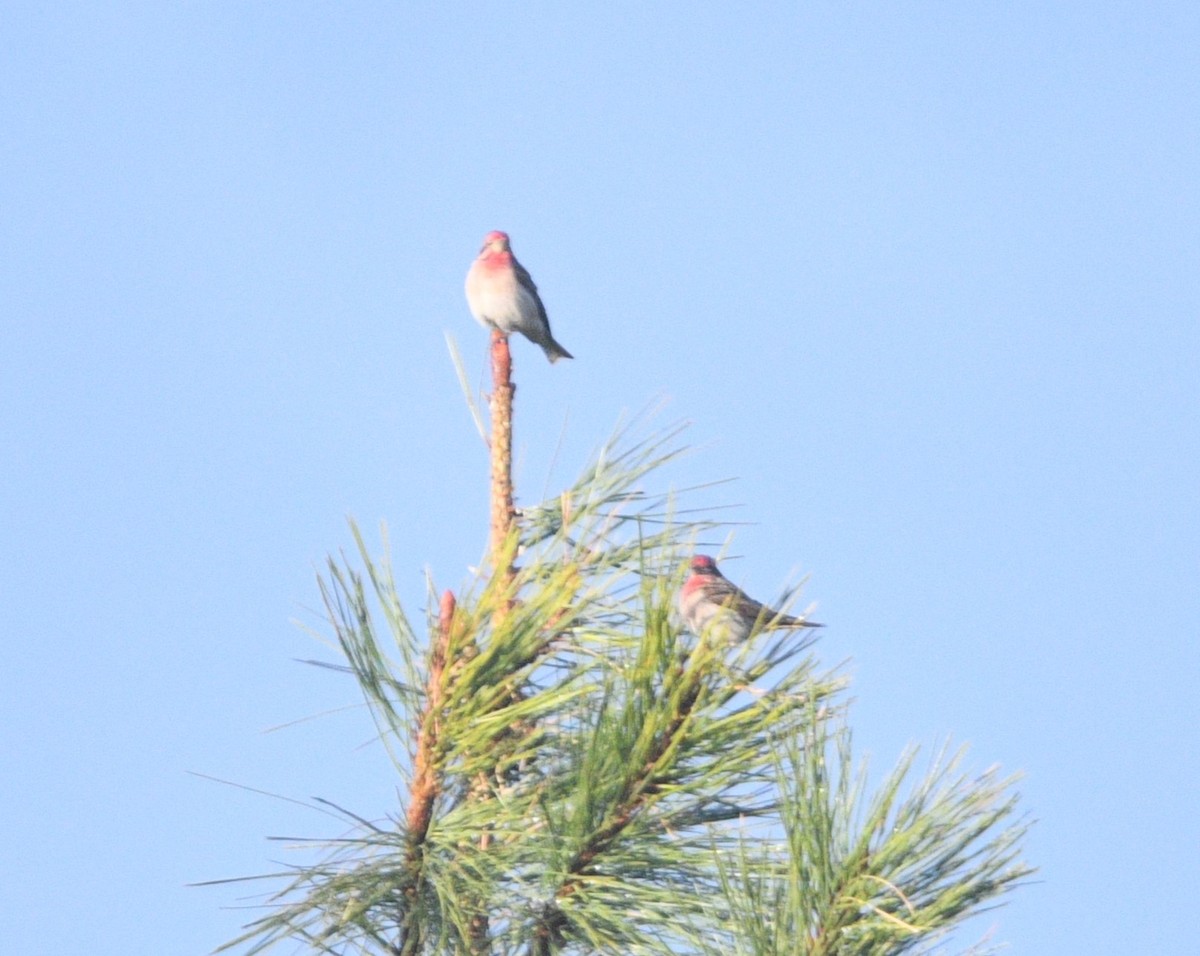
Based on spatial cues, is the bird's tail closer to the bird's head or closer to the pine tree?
the bird's head

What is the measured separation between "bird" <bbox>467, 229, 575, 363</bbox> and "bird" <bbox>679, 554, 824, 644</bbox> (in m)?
3.45

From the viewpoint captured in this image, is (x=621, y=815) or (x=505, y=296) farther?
(x=505, y=296)

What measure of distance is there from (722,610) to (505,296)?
23.4 ft

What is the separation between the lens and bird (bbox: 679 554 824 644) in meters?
2.79

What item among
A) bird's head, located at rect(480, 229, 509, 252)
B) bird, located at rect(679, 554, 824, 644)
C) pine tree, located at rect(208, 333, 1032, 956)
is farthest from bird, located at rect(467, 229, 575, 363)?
pine tree, located at rect(208, 333, 1032, 956)

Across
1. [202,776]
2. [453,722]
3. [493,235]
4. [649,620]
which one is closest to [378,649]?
[453,722]

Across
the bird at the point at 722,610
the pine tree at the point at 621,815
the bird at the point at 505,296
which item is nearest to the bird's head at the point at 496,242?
the bird at the point at 505,296

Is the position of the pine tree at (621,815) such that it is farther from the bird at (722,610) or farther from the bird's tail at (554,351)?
the bird's tail at (554,351)

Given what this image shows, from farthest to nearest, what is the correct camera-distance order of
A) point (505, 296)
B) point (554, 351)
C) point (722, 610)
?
point (554, 351) < point (505, 296) < point (722, 610)

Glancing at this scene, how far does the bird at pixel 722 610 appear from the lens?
279 centimetres

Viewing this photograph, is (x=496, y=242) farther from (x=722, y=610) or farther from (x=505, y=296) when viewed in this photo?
(x=722, y=610)

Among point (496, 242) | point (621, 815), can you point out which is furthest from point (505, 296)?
point (621, 815)

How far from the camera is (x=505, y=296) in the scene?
9.63 metres

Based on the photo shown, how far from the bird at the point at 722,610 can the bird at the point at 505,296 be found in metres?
3.45
